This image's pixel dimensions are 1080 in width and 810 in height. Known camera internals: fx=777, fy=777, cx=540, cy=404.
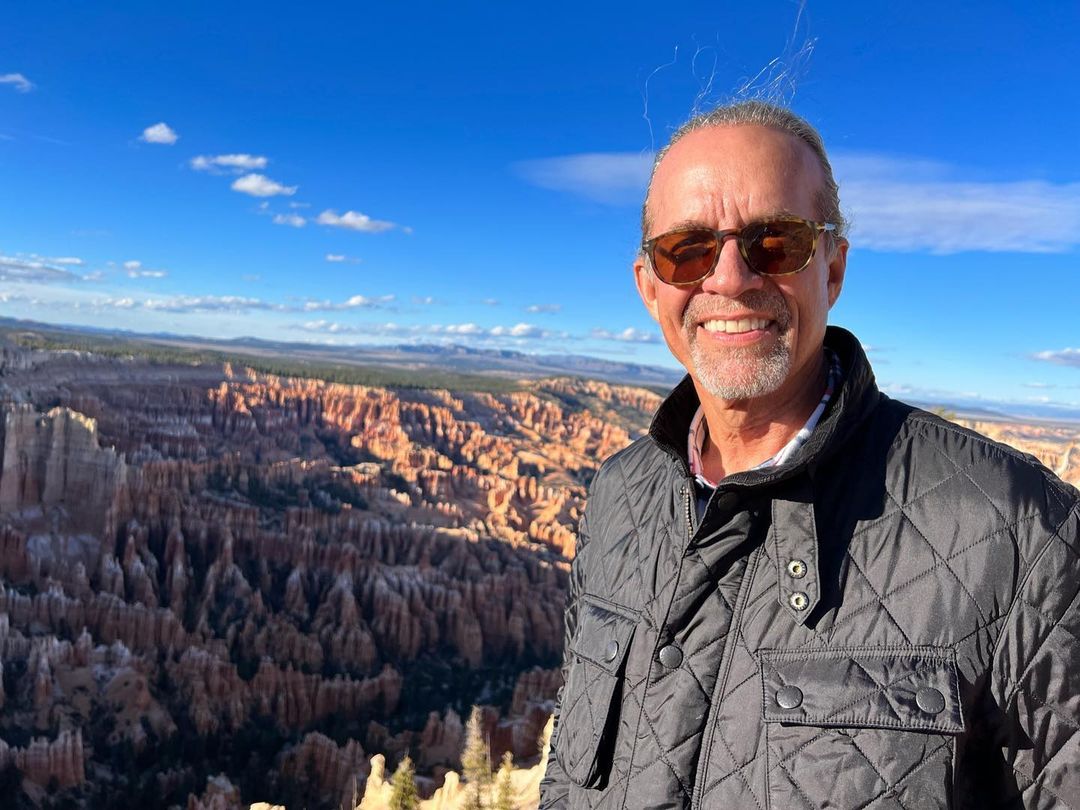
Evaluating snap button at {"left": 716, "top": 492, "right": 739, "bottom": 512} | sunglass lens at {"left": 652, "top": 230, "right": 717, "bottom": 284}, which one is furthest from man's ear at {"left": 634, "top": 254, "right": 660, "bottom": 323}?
snap button at {"left": 716, "top": 492, "right": 739, "bottom": 512}

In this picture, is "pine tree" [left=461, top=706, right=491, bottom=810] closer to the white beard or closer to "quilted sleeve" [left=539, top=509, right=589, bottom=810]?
"quilted sleeve" [left=539, top=509, right=589, bottom=810]

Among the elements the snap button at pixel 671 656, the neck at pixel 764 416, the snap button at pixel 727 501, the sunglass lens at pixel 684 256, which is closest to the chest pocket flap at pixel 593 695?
the snap button at pixel 671 656

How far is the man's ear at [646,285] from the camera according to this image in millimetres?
2016

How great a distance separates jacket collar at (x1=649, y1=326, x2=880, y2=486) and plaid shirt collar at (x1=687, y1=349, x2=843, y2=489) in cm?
2

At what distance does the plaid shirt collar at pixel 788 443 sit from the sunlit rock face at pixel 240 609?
57.1 feet

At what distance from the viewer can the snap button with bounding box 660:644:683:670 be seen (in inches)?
65.9

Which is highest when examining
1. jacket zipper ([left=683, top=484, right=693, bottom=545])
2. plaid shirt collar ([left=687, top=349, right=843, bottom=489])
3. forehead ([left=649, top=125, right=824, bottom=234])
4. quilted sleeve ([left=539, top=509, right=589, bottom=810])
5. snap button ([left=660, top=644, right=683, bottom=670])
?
forehead ([left=649, top=125, right=824, bottom=234])

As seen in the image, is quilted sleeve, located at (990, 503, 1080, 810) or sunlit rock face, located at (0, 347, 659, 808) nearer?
quilted sleeve, located at (990, 503, 1080, 810)

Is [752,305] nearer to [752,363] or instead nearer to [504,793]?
[752,363]

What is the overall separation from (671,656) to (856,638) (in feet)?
1.31

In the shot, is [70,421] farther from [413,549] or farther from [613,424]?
[613,424]

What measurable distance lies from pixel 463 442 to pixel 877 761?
67102 millimetres

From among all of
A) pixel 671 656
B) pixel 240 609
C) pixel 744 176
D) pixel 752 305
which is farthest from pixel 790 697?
Answer: pixel 240 609

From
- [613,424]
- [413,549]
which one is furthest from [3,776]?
[613,424]
